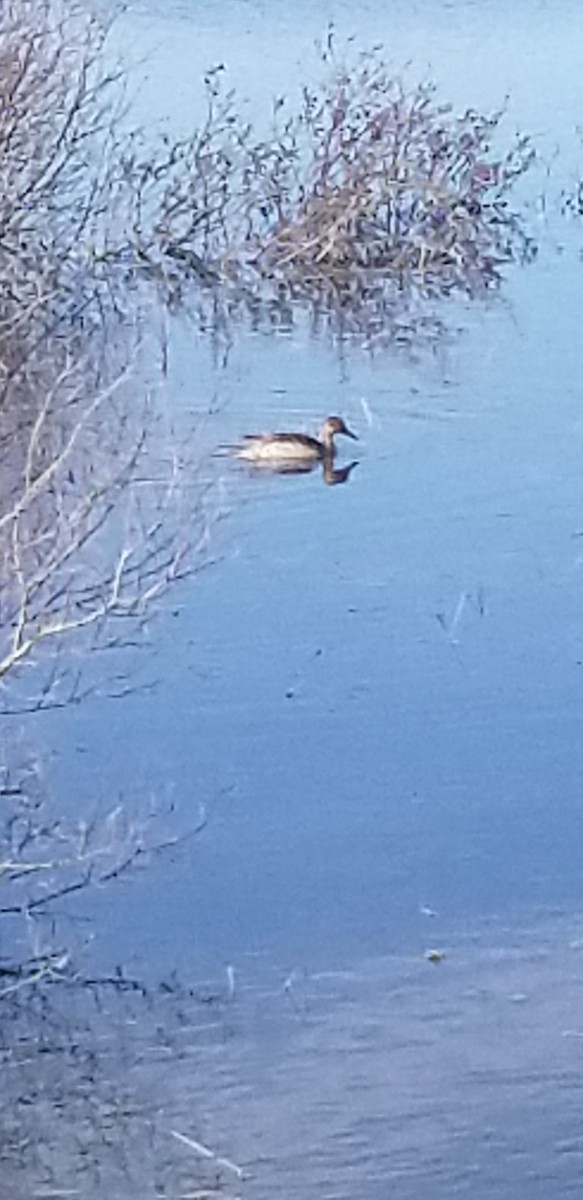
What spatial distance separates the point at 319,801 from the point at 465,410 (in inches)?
168

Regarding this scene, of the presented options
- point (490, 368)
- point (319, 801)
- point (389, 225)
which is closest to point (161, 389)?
point (490, 368)

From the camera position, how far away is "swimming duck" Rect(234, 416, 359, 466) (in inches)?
431

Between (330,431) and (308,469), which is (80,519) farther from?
(330,431)

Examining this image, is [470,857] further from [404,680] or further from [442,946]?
[404,680]

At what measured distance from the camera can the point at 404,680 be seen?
8891 millimetres

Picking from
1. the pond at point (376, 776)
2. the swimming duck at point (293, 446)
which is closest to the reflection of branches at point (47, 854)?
the pond at point (376, 776)

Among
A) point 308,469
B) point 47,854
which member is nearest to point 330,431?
point 308,469

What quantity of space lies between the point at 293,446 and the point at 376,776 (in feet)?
9.86

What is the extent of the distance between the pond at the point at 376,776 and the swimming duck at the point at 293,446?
0.32ft

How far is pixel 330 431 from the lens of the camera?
1124 cm

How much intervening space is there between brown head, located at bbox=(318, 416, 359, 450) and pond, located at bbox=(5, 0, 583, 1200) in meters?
0.11

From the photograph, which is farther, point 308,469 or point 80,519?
point 308,469

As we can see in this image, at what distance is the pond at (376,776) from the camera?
6438mm

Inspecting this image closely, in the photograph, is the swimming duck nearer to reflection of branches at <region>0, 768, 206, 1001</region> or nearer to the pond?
the pond
